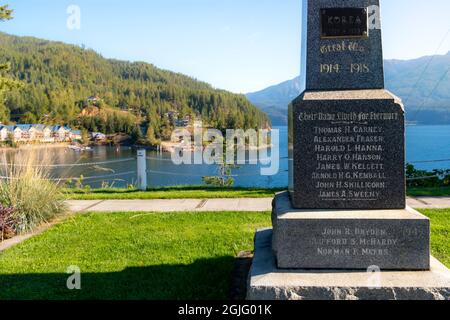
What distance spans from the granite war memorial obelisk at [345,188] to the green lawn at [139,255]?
0.92 metres

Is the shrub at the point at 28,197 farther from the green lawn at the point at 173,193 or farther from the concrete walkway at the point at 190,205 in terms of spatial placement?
the green lawn at the point at 173,193

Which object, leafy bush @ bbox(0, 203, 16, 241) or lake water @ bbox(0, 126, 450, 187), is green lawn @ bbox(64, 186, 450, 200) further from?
leafy bush @ bbox(0, 203, 16, 241)

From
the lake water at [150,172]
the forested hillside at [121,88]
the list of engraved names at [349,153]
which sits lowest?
the lake water at [150,172]

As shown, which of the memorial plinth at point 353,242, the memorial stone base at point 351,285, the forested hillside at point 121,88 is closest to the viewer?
the memorial stone base at point 351,285

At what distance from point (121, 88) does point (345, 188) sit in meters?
140

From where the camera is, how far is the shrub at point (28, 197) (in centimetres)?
725

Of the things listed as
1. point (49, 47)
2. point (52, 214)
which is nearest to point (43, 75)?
point (49, 47)

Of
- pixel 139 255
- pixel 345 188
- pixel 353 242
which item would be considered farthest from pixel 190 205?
pixel 353 242

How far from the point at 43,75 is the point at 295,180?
14383 cm

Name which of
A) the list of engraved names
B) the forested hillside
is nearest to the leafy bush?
Answer: the list of engraved names

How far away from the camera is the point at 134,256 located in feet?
18.6

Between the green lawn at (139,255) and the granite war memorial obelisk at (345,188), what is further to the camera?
the green lawn at (139,255)

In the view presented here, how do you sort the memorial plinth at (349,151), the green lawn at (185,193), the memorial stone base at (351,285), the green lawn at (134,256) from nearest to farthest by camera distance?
the memorial stone base at (351,285)
the memorial plinth at (349,151)
the green lawn at (134,256)
the green lawn at (185,193)

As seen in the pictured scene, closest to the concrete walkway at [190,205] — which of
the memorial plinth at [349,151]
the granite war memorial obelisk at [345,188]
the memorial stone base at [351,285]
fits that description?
the granite war memorial obelisk at [345,188]
